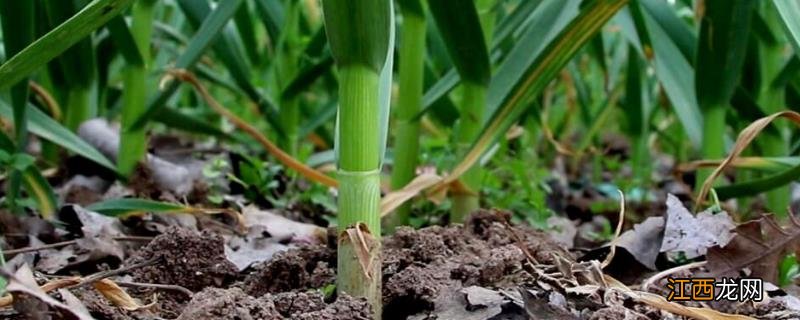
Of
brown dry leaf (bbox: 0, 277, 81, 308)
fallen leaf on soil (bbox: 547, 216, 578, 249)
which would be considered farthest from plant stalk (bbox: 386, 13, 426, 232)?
brown dry leaf (bbox: 0, 277, 81, 308)

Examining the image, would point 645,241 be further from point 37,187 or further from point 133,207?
point 37,187

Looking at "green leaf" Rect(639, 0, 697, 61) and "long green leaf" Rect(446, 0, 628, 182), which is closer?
"long green leaf" Rect(446, 0, 628, 182)

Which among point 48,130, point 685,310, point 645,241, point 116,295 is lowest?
point 685,310

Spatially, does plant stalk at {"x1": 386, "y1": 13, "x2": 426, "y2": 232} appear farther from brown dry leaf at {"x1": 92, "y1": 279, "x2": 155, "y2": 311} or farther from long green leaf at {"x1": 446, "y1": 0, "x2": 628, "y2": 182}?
brown dry leaf at {"x1": 92, "y1": 279, "x2": 155, "y2": 311}

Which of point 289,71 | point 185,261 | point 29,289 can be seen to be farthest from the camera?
point 289,71

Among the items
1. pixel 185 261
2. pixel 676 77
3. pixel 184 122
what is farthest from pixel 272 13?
pixel 185 261

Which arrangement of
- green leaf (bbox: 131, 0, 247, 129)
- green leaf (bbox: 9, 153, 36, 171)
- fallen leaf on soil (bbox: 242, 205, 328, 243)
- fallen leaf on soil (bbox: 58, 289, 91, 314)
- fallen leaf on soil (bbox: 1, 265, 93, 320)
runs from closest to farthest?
1. fallen leaf on soil (bbox: 1, 265, 93, 320)
2. fallen leaf on soil (bbox: 58, 289, 91, 314)
3. green leaf (bbox: 9, 153, 36, 171)
4. fallen leaf on soil (bbox: 242, 205, 328, 243)
5. green leaf (bbox: 131, 0, 247, 129)

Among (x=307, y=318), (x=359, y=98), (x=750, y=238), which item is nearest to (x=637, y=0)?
(x=750, y=238)

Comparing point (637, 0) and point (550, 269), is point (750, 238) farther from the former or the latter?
point (637, 0)

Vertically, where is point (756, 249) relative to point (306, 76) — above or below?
below
